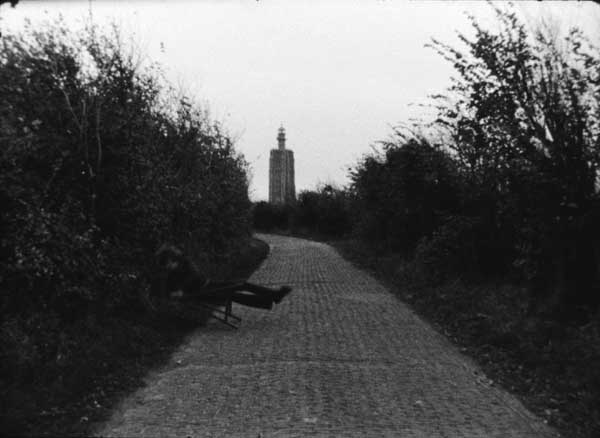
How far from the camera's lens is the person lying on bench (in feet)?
32.1

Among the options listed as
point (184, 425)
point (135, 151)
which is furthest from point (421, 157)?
point (184, 425)

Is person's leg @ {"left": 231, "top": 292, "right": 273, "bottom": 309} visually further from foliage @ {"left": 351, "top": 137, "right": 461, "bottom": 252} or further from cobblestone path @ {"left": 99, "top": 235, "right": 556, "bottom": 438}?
foliage @ {"left": 351, "top": 137, "right": 461, "bottom": 252}

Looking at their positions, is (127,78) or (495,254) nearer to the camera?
(127,78)

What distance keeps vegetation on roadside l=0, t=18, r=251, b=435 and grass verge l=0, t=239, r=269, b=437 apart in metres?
0.02

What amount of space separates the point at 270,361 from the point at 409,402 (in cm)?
214

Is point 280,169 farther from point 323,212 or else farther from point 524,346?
point 524,346

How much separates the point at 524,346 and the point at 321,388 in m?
3.16

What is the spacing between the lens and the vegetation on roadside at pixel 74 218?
6605 mm

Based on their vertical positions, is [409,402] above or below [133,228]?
below

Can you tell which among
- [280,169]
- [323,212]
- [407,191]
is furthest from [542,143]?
[280,169]

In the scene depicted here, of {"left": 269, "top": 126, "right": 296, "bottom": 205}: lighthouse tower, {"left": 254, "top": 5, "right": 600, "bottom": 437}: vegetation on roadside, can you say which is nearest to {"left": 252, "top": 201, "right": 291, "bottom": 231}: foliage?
{"left": 269, "top": 126, "right": 296, "bottom": 205}: lighthouse tower

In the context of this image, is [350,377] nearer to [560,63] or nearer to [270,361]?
[270,361]

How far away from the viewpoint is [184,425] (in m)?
5.32

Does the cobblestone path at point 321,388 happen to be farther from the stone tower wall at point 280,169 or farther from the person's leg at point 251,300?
the stone tower wall at point 280,169
